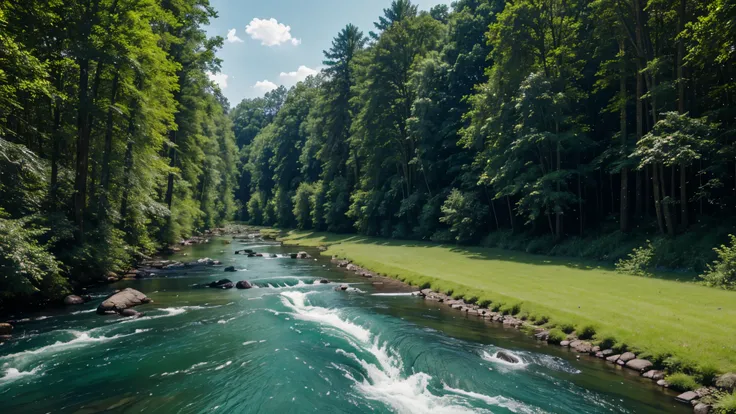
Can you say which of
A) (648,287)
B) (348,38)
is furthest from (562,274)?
(348,38)

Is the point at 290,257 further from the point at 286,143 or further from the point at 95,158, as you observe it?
the point at 286,143

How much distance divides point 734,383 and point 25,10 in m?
28.2

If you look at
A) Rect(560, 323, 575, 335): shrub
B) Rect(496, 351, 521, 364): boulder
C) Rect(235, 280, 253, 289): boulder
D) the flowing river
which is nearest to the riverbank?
Rect(560, 323, 575, 335): shrub

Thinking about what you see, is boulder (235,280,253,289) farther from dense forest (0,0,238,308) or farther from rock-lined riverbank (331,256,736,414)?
rock-lined riverbank (331,256,736,414)

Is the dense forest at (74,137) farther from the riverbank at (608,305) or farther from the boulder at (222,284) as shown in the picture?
the riverbank at (608,305)

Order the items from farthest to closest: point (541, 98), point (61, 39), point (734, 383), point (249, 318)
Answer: point (541, 98) → point (61, 39) → point (249, 318) → point (734, 383)

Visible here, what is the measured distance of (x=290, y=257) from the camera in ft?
119

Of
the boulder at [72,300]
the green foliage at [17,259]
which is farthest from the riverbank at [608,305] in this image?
the boulder at [72,300]

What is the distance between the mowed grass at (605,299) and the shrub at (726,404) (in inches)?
44.2

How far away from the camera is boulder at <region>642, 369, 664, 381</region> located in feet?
31.3

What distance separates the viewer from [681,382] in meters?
8.97

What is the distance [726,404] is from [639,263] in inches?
587

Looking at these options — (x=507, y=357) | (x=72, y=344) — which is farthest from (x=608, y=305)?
(x=72, y=344)

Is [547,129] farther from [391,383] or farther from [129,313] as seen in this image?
[129,313]
